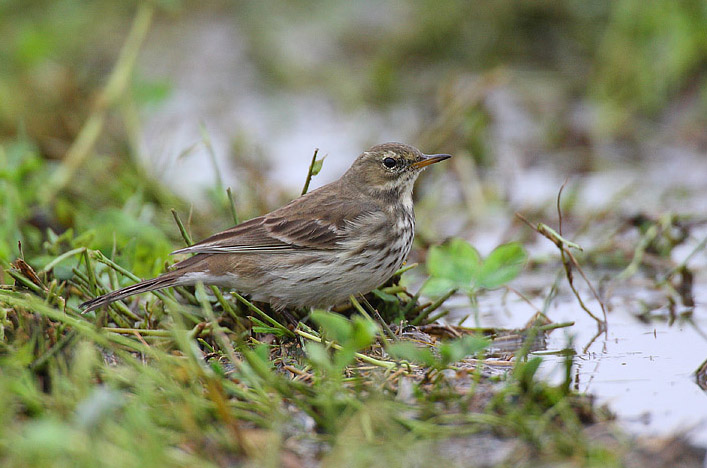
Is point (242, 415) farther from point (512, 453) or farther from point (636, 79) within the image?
Answer: point (636, 79)

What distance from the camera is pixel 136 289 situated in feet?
14.8

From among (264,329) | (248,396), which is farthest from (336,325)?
(264,329)

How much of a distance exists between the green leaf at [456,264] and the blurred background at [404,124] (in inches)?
30.4

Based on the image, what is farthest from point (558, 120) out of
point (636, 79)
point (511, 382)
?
point (511, 382)

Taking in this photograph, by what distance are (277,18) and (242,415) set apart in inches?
400

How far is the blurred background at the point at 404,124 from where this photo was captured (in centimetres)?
587

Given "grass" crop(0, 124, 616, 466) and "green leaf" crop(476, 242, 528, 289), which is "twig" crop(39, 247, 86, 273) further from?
"green leaf" crop(476, 242, 528, 289)

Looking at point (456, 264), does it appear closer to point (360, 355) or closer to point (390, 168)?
point (360, 355)

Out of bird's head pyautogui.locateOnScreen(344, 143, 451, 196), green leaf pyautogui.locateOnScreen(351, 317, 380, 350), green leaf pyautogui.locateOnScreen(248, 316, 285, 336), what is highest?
bird's head pyautogui.locateOnScreen(344, 143, 451, 196)

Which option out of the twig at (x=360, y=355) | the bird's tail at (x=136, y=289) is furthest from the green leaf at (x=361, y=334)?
the bird's tail at (x=136, y=289)

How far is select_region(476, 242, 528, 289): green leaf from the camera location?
184 inches

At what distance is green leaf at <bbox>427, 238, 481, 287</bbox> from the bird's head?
3.39ft

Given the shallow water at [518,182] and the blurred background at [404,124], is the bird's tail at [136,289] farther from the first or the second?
the shallow water at [518,182]

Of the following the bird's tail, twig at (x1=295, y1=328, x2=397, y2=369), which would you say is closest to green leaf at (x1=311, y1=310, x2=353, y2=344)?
twig at (x1=295, y1=328, x2=397, y2=369)
